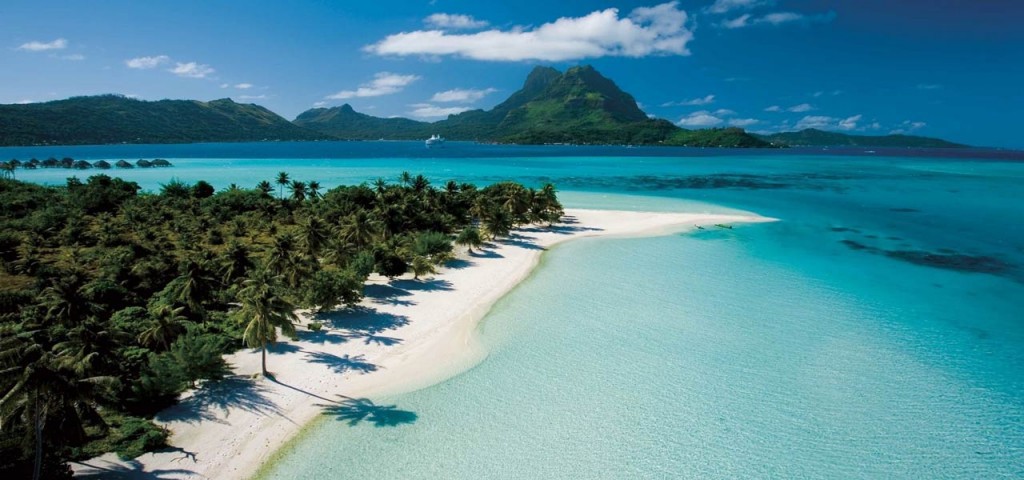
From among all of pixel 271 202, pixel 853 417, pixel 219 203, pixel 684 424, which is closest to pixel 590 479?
pixel 684 424

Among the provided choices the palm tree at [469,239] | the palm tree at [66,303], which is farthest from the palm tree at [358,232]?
the palm tree at [66,303]

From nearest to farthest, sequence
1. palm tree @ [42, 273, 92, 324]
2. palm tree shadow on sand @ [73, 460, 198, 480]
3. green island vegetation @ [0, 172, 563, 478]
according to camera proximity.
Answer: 1. green island vegetation @ [0, 172, 563, 478]
2. palm tree shadow on sand @ [73, 460, 198, 480]
3. palm tree @ [42, 273, 92, 324]

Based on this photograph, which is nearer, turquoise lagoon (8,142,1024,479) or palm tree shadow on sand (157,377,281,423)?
turquoise lagoon (8,142,1024,479)

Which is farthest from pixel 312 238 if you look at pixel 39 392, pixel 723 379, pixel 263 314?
pixel 723 379

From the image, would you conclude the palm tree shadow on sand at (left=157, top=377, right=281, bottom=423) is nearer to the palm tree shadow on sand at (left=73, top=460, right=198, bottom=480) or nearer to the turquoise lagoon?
the palm tree shadow on sand at (left=73, top=460, right=198, bottom=480)

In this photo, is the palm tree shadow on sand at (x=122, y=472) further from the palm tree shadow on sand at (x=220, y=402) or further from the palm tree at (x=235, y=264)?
the palm tree at (x=235, y=264)

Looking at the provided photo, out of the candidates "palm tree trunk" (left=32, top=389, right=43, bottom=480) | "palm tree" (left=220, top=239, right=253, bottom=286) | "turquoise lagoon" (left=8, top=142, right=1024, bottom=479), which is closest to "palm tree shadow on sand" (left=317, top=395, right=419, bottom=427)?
"turquoise lagoon" (left=8, top=142, right=1024, bottom=479)
